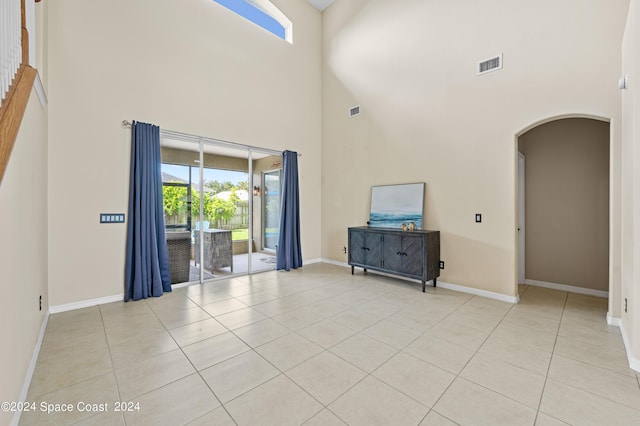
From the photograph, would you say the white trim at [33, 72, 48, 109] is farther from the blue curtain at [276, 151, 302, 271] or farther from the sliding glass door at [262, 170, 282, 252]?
the blue curtain at [276, 151, 302, 271]

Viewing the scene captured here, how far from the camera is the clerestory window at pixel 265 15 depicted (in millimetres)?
5352

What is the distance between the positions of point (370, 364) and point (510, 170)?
3.33m

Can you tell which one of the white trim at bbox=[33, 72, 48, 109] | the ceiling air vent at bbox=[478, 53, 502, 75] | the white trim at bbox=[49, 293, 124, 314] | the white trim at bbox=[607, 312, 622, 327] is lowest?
the white trim at bbox=[607, 312, 622, 327]

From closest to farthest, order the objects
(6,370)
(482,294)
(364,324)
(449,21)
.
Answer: (6,370) < (364,324) < (482,294) < (449,21)

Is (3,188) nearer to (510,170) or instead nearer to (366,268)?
(366,268)

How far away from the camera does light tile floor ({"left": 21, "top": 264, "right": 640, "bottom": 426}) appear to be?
1.79 meters

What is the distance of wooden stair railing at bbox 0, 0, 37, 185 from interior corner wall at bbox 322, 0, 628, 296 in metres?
4.80

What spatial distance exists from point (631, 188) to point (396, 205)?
9.64ft

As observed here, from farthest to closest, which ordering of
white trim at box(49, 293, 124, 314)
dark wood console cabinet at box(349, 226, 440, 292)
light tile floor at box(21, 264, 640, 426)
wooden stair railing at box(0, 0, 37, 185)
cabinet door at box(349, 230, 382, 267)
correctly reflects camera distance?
cabinet door at box(349, 230, 382, 267) → dark wood console cabinet at box(349, 226, 440, 292) → white trim at box(49, 293, 124, 314) → light tile floor at box(21, 264, 640, 426) → wooden stair railing at box(0, 0, 37, 185)

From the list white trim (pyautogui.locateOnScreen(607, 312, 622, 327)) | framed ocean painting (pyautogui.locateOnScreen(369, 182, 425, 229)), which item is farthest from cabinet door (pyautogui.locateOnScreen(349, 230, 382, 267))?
white trim (pyautogui.locateOnScreen(607, 312, 622, 327))

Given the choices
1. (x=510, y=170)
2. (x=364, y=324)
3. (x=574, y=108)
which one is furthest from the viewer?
(x=510, y=170)

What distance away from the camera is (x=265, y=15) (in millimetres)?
5973

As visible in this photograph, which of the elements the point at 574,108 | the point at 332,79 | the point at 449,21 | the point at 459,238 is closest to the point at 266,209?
the point at 332,79

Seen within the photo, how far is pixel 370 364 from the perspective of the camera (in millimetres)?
2336
